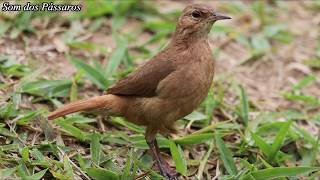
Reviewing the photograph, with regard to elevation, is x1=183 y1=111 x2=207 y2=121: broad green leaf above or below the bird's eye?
below

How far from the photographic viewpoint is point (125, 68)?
6.82m

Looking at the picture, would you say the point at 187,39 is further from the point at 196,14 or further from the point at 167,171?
the point at 167,171

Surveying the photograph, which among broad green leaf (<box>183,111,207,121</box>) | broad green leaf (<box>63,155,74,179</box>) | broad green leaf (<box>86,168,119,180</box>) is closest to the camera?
broad green leaf (<box>63,155,74,179</box>)

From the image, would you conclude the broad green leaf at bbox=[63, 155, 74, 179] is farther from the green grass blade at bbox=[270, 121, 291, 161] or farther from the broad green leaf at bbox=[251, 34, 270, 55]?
the broad green leaf at bbox=[251, 34, 270, 55]

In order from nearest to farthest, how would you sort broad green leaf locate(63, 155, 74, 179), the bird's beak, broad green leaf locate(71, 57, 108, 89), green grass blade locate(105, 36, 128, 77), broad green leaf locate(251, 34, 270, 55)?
broad green leaf locate(63, 155, 74, 179)
the bird's beak
broad green leaf locate(71, 57, 108, 89)
green grass blade locate(105, 36, 128, 77)
broad green leaf locate(251, 34, 270, 55)

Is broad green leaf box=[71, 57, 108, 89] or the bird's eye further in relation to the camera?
broad green leaf box=[71, 57, 108, 89]

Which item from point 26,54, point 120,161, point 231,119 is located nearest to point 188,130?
point 231,119

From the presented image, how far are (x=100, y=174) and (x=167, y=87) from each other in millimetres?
924

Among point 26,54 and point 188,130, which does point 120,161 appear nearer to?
point 188,130

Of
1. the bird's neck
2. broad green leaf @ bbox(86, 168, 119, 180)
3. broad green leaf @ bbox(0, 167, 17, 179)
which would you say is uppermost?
the bird's neck

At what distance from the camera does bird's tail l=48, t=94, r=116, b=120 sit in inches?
205

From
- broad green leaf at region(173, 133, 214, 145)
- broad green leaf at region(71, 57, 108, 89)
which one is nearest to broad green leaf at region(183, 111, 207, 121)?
broad green leaf at region(173, 133, 214, 145)

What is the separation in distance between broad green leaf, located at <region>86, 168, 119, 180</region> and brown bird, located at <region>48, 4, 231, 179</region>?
58 centimetres

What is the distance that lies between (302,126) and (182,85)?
6.03 ft
